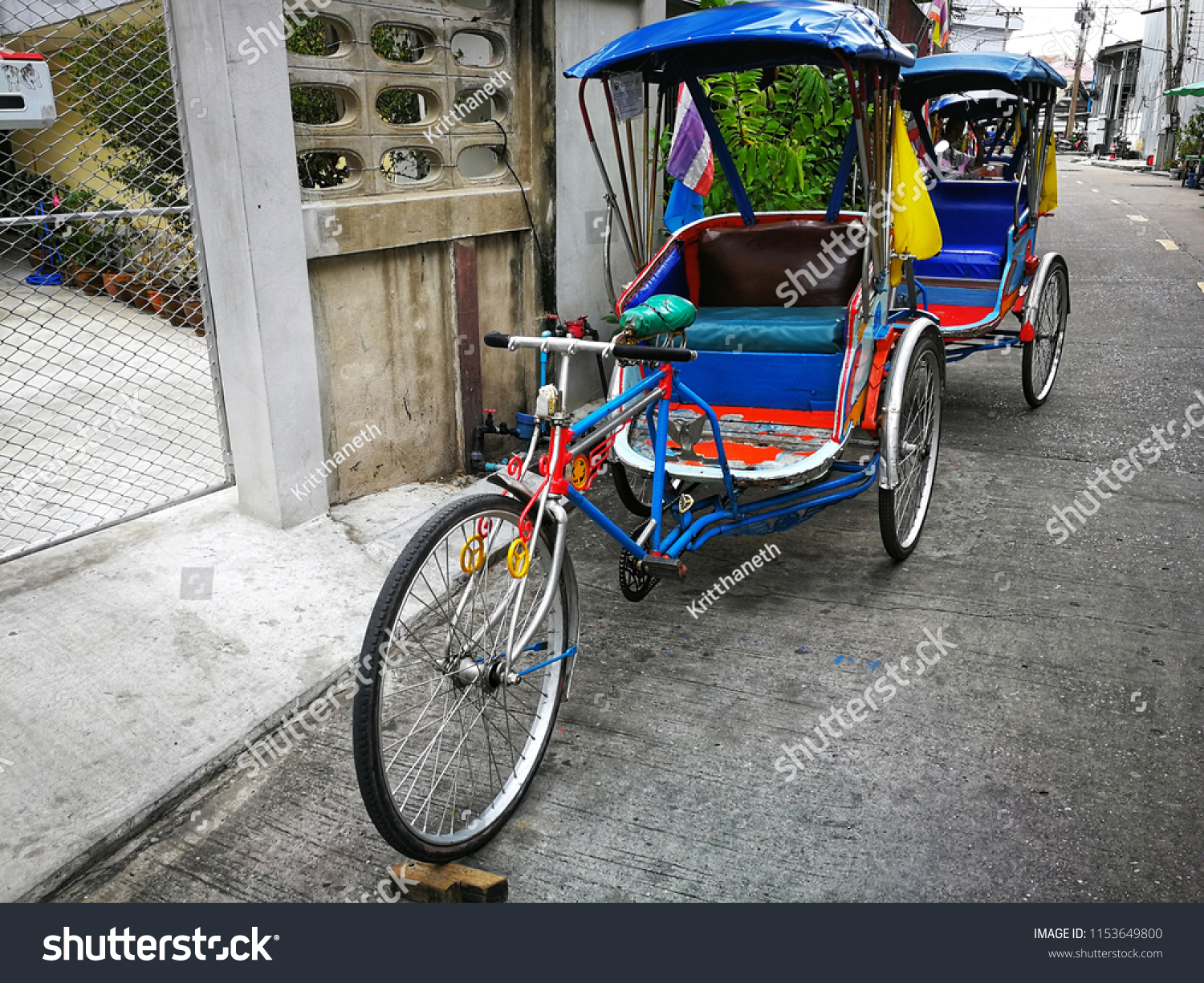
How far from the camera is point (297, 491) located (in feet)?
14.4

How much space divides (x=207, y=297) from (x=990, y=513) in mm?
3799

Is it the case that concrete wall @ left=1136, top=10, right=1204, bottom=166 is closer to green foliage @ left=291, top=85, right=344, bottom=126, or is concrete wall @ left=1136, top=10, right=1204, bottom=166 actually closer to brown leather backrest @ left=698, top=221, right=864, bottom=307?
brown leather backrest @ left=698, top=221, right=864, bottom=307

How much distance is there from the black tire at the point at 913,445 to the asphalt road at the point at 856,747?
0.16 meters

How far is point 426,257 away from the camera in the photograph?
5.05 meters

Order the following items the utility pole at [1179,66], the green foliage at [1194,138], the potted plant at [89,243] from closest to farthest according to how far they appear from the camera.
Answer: the potted plant at [89,243]
the green foliage at [1194,138]
the utility pole at [1179,66]

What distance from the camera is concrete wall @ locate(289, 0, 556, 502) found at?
4547mm

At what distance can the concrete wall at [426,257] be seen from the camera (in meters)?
4.55

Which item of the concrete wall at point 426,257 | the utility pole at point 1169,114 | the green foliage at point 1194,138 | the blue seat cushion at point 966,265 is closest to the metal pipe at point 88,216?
the concrete wall at point 426,257

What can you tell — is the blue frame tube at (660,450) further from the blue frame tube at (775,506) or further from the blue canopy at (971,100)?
the blue canopy at (971,100)

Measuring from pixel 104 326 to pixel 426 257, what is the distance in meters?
2.03

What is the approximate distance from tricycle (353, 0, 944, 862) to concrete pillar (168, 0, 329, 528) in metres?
0.93

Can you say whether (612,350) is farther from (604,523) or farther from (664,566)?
(664,566)

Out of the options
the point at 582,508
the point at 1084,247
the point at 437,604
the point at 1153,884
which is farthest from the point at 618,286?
the point at 1084,247

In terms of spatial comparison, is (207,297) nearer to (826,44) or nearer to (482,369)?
(482,369)
